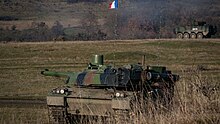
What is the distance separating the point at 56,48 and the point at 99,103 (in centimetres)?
3436

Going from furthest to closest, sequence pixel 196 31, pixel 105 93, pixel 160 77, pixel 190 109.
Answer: pixel 196 31 → pixel 160 77 → pixel 105 93 → pixel 190 109

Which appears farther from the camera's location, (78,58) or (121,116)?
(78,58)

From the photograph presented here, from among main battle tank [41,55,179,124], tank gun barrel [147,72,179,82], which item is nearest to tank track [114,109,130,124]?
main battle tank [41,55,179,124]

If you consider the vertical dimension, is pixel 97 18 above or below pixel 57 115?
below

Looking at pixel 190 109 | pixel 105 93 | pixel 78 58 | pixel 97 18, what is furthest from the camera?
pixel 97 18

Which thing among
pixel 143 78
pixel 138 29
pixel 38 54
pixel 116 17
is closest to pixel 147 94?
pixel 143 78

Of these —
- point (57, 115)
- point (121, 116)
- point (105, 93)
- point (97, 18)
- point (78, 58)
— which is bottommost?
point (78, 58)

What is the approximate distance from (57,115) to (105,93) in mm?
1491

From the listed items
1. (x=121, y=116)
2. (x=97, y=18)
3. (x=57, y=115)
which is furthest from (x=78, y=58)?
(x=97, y=18)

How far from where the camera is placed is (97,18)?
10512cm

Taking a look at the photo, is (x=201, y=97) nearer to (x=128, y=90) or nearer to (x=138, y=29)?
(x=128, y=90)

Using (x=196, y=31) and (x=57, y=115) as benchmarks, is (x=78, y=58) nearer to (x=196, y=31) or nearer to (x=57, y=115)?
(x=196, y=31)

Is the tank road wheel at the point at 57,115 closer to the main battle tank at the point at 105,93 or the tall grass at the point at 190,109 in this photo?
the main battle tank at the point at 105,93

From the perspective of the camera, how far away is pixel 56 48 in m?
48.9
